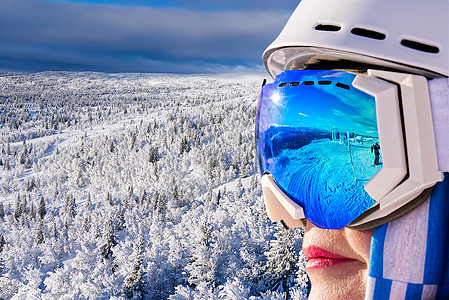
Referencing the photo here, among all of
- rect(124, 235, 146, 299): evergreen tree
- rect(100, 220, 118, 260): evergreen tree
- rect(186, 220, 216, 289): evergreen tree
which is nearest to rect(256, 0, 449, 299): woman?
rect(186, 220, 216, 289): evergreen tree

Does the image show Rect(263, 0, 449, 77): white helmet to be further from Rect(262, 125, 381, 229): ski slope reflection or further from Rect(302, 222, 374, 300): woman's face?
Rect(302, 222, 374, 300): woman's face

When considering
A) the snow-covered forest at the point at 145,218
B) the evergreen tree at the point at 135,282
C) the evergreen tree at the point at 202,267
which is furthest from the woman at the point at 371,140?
the evergreen tree at the point at 135,282

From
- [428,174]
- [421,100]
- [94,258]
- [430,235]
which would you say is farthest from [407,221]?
[94,258]

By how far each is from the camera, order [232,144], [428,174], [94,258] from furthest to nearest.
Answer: [232,144] → [94,258] → [428,174]

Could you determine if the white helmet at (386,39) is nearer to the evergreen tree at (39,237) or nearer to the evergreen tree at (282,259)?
the evergreen tree at (282,259)

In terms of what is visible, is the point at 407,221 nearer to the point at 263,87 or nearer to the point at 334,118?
the point at 334,118

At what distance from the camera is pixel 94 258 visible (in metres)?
44.6

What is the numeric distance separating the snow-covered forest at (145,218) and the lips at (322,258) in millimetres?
21528

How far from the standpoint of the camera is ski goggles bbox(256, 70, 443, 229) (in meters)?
1.42

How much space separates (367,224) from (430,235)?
0.91ft

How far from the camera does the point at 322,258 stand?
6.77 feet

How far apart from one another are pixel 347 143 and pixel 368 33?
562 mm

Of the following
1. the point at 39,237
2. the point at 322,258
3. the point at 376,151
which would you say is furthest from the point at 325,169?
the point at 39,237

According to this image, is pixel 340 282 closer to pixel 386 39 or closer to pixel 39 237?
pixel 386 39
